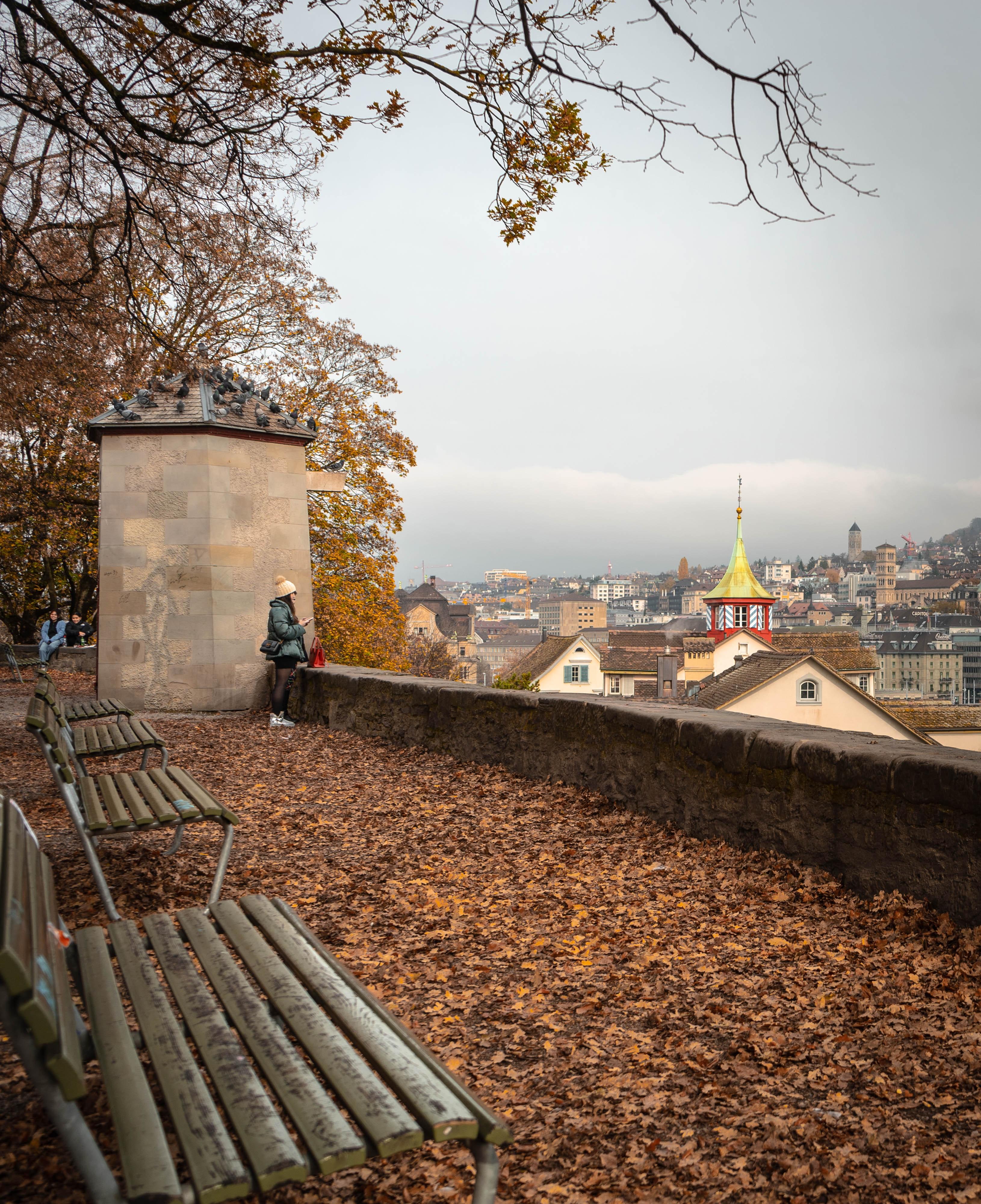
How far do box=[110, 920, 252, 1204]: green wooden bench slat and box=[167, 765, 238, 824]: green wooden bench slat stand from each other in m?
1.25

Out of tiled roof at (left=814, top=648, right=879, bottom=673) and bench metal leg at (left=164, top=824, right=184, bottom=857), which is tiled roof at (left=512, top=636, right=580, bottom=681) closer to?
tiled roof at (left=814, top=648, right=879, bottom=673)

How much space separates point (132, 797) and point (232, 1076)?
90.3 inches

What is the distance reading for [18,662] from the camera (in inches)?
611

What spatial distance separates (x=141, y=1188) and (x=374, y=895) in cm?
268

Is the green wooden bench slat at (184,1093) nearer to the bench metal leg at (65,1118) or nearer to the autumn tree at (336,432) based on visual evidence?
the bench metal leg at (65,1118)

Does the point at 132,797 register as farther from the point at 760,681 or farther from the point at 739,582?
the point at 739,582

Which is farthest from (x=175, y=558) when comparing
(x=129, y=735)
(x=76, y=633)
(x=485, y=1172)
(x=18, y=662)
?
(x=76, y=633)

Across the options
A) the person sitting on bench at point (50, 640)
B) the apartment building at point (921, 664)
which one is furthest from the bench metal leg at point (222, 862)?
the apartment building at point (921, 664)

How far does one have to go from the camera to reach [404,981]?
3.12m

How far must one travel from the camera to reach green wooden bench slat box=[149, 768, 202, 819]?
133 inches

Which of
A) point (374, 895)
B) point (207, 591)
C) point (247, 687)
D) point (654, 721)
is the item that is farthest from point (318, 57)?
point (247, 687)

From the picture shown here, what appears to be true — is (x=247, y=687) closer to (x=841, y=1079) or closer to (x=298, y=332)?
(x=841, y=1079)

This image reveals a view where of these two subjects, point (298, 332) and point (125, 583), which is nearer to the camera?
point (125, 583)

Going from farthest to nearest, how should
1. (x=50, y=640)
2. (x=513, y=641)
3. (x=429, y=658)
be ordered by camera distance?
1. (x=513, y=641)
2. (x=429, y=658)
3. (x=50, y=640)
